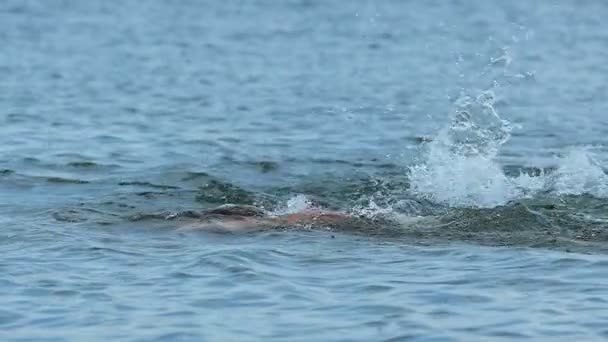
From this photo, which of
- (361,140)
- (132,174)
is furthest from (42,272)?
(361,140)

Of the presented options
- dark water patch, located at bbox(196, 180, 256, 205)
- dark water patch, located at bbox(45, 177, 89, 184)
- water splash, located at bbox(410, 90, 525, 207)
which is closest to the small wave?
water splash, located at bbox(410, 90, 525, 207)

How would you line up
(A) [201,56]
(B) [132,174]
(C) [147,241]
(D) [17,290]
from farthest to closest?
(A) [201,56] < (B) [132,174] < (C) [147,241] < (D) [17,290]

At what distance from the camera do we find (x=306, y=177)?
1539 centimetres

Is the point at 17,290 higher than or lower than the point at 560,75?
lower

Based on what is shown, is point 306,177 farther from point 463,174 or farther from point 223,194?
point 463,174

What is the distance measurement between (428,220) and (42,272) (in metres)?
3.50

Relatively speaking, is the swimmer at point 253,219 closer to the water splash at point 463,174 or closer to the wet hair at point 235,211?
the wet hair at point 235,211

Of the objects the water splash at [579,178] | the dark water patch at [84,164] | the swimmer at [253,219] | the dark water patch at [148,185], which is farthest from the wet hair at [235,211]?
the dark water patch at [84,164]

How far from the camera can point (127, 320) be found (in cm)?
935

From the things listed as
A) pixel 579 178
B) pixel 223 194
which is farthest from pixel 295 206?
pixel 579 178

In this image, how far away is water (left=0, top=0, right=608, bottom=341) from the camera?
9.59 metres

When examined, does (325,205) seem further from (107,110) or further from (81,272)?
(107,110)

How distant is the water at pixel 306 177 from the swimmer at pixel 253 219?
0.54ft

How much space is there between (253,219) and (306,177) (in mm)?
3208
